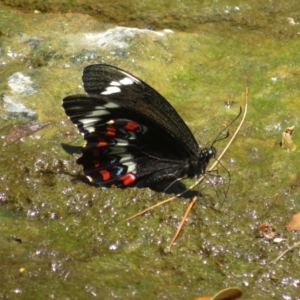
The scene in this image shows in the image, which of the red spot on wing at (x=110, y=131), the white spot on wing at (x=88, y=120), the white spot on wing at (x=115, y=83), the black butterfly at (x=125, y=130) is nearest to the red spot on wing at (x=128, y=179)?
the black butterfly at (x=125, y=130)

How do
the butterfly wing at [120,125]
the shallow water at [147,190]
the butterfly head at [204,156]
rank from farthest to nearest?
the butterfly head at [204,156] → the butterfly wing at [120,125] → the shallow water at [147,190]

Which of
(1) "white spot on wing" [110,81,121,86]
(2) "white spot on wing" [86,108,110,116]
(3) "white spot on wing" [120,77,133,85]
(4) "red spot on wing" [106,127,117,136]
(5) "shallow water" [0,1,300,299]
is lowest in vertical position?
(5) "shallow water" [0,1,300,299]

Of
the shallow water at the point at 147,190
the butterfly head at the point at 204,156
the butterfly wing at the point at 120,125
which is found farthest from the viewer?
the butterfly head at the point at 204,156

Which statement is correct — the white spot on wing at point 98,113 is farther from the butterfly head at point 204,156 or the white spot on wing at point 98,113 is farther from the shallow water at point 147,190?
the butterfly head at point 204,156

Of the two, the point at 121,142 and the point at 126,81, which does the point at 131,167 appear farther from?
the point at 126,81

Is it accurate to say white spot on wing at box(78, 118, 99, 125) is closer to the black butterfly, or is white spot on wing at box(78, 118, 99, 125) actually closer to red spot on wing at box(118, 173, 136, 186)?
the black butterfly

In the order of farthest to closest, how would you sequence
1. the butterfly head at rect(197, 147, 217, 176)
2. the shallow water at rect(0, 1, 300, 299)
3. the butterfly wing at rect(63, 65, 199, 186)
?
the butterfly head at rect(197, 147, 217, 176)
the butterfly wing at rect(63, 65, 199, 186)
the shallow water at rect(0, 1, 300, 299)

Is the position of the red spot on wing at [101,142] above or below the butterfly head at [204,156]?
above

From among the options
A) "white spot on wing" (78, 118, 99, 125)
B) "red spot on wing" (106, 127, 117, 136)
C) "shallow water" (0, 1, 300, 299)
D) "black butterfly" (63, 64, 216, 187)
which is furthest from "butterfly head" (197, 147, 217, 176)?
"white spot on wing" (78, 118, 99, 125)
